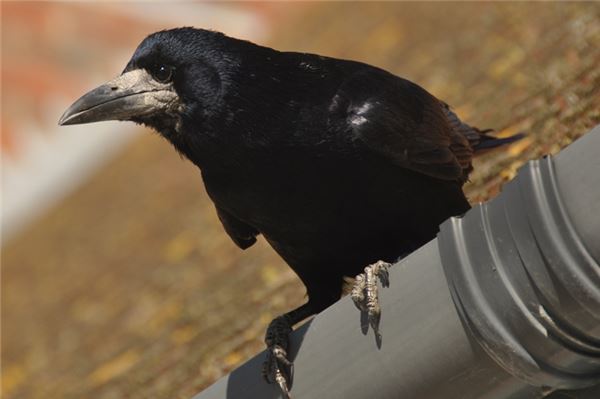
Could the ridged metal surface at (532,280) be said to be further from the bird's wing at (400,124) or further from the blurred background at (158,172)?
the blurred background at (158,172)

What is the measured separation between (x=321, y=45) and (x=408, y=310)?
7.58 meters

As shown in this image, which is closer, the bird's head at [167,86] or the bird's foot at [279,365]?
the bird's foot at [279,365]

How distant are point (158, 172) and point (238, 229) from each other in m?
5.90

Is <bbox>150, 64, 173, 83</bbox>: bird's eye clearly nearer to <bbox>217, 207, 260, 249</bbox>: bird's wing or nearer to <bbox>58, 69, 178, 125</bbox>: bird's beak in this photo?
<bbox>58, 69, 178, 125</bbox>: bird's beak

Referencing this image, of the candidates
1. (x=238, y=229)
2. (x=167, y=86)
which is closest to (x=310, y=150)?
(x=167, y=86)

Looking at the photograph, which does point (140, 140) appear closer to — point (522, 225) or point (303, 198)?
point (303, 198)

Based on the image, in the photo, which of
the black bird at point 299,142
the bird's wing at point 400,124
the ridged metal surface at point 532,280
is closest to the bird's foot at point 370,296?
the ridged metal surface at point 532,280

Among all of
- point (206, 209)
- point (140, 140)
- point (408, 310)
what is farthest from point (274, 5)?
point (408, 310)

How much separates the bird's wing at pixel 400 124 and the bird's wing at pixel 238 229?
0.68 meters

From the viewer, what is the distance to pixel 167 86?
4.17 meters

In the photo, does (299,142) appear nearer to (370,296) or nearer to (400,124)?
(400,124)

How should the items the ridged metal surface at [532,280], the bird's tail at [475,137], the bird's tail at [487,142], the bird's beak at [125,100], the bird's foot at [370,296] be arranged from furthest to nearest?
the bird's tail at [487,142] → the bird's tail at [475,137] → the bird's beak at [125,100] → the bird's foot at [370,296] → the ridged metal surface at [532,280]

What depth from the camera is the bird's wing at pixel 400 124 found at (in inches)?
158

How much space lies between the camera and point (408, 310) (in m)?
2.95
